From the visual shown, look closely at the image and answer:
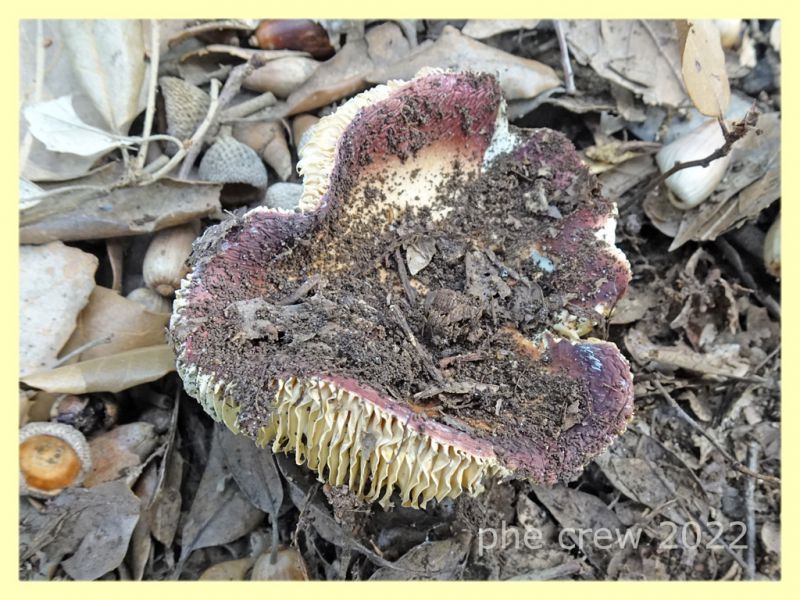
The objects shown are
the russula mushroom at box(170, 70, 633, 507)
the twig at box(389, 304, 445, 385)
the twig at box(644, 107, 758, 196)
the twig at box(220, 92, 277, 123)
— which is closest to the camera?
the russula mushroom at box(170, 70, 633, 507)

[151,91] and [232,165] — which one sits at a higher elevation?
[151,91]

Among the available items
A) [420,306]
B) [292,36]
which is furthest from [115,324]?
[292,36]

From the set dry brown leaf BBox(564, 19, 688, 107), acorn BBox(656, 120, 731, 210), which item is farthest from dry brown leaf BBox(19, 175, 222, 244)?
acorn BBox(656, 120, 731, 210)

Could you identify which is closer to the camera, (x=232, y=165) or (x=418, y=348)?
(x=418, y=348)

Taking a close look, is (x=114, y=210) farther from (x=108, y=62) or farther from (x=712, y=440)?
(x=712, y=440)

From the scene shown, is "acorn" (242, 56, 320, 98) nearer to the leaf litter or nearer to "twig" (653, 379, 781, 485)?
the leaf litter

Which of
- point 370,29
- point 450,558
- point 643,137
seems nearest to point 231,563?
point 450,558

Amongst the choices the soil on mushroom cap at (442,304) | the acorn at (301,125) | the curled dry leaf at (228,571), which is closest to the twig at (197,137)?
the acorn at (301,125)
